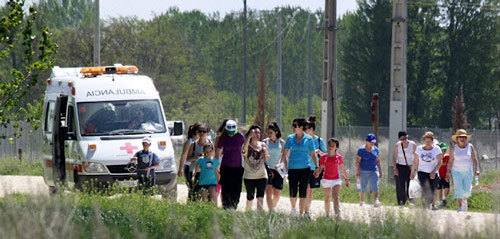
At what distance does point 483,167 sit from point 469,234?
28263mm

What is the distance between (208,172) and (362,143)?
81.5 feet

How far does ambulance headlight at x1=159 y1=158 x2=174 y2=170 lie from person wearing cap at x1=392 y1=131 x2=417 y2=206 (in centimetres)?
414

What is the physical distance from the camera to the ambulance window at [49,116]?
73.7 ft

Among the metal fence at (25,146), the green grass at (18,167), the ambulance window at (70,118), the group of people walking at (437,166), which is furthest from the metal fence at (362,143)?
the ambulance window at (70,118)

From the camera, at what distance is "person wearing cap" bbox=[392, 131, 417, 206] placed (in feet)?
66.7

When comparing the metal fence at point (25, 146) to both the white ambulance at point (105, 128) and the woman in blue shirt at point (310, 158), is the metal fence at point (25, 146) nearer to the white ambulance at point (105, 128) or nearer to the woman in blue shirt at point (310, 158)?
the white ambulance at point (105, 128)

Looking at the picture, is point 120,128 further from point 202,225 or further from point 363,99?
point 363,99

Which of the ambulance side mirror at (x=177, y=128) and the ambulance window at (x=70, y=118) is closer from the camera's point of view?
the ambulance side mirror at (x=177, y=128)

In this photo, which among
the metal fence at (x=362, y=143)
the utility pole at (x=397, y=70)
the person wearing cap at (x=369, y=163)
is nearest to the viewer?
the person wearing cap at (x=369, y=163)

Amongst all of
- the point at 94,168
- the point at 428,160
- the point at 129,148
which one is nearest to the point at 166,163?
the point at 129,148

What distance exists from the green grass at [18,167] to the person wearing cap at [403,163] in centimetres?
1672

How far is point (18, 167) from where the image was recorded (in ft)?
122

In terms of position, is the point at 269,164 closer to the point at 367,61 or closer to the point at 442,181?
the point at 442,181

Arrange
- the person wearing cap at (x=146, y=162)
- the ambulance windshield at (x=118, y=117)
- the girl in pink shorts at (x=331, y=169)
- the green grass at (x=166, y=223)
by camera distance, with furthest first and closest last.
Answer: the ambulance windshield at (x=118, y=117) → the person wearing cap at (x=146, y=162) → the girl in pink shorts at (x=331, y=169) → the green grass at (x=166, y=223)
